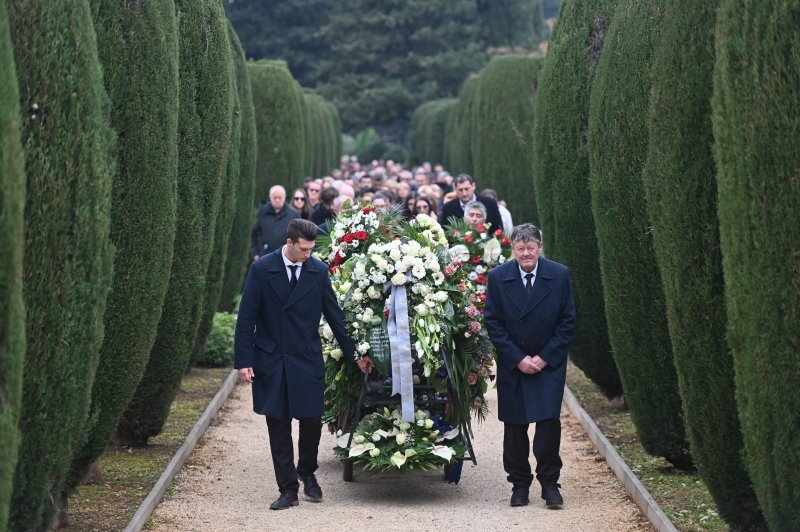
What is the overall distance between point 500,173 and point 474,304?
17410 mm

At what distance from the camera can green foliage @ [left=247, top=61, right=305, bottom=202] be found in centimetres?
2341

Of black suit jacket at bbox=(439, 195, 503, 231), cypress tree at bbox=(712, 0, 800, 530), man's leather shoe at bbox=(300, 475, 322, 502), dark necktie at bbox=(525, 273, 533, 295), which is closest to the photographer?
cypress tree at bbox=(712, 0, 800, 530)

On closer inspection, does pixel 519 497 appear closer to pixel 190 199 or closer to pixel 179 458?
pixel 179 458

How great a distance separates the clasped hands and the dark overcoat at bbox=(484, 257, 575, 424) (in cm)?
4

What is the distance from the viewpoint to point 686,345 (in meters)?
7.18

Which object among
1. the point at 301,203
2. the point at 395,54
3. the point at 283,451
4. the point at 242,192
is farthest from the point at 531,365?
the point at 395,54

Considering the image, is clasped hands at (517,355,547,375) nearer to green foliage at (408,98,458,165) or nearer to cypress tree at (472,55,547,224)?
cypress tree at (472,55,547,224)

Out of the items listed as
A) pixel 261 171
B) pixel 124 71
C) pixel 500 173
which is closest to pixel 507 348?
pixel 124 71

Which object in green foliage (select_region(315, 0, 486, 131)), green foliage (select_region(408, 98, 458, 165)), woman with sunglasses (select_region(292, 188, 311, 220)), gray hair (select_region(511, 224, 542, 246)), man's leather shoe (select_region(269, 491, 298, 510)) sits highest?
gray hair (select_region(511, 224, 542, 246))

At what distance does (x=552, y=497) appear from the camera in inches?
348

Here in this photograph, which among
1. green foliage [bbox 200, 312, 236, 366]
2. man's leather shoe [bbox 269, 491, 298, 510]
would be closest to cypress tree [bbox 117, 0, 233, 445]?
man's leather shoe [bbox 269, 491, 298, 510]

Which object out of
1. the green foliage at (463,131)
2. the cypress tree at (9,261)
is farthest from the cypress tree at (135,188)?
Result: the green foliage at (463,131)

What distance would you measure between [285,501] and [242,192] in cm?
847

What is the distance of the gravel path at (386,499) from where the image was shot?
8.38 metres
